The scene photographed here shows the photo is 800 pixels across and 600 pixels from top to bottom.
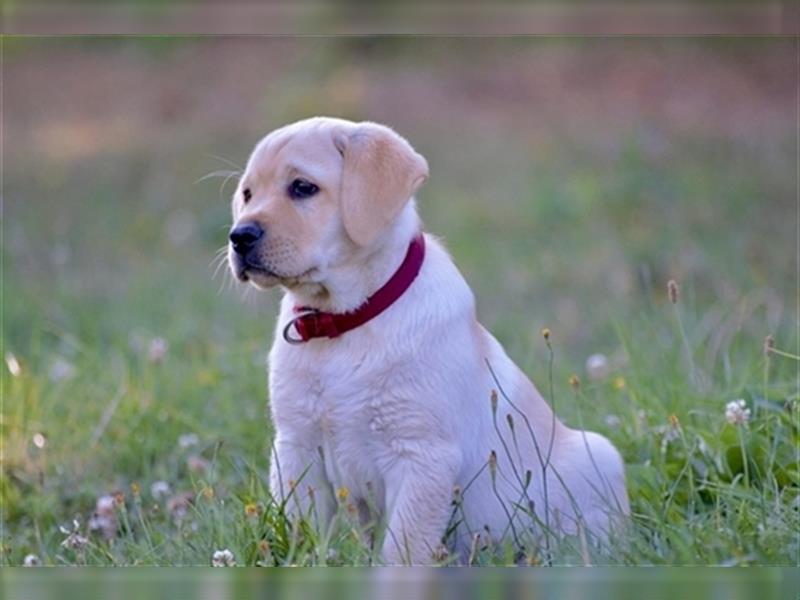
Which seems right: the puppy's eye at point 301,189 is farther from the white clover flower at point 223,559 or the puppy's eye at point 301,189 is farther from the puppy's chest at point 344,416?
the white clover flower at point 223,559

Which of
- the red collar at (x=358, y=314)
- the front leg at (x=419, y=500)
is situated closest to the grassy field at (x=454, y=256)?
the front leg at (x=419, y=500)

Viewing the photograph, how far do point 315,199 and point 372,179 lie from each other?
0.15 meters

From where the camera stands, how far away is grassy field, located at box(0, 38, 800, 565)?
12.0 ft

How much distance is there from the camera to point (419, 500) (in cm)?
319

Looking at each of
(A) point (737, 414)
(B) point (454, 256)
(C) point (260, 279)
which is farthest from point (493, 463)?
(B) point (454, 256)

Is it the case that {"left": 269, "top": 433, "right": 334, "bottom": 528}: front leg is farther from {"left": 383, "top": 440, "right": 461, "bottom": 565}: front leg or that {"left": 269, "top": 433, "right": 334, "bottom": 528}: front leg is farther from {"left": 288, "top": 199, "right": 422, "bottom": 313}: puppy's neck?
{"left": 288, "top": 199, "right": 422, "bottom": 313}: puppy's neck

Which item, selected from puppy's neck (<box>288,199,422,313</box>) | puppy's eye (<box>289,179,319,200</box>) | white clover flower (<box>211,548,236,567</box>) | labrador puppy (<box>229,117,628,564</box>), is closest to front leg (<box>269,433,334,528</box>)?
labrador puppy (<box>229,117,628,564</box>)

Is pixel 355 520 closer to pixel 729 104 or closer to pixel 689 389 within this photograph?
pixel 689 389

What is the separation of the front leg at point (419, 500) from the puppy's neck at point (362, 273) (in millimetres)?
408

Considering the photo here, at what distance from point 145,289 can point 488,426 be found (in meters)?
3.85

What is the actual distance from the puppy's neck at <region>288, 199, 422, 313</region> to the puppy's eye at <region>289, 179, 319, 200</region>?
19 cm

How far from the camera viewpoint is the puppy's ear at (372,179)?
326 centimetres

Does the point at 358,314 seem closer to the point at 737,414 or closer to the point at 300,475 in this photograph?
the point at 300,475

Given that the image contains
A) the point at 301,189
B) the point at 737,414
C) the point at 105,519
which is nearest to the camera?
the point at 301,189
